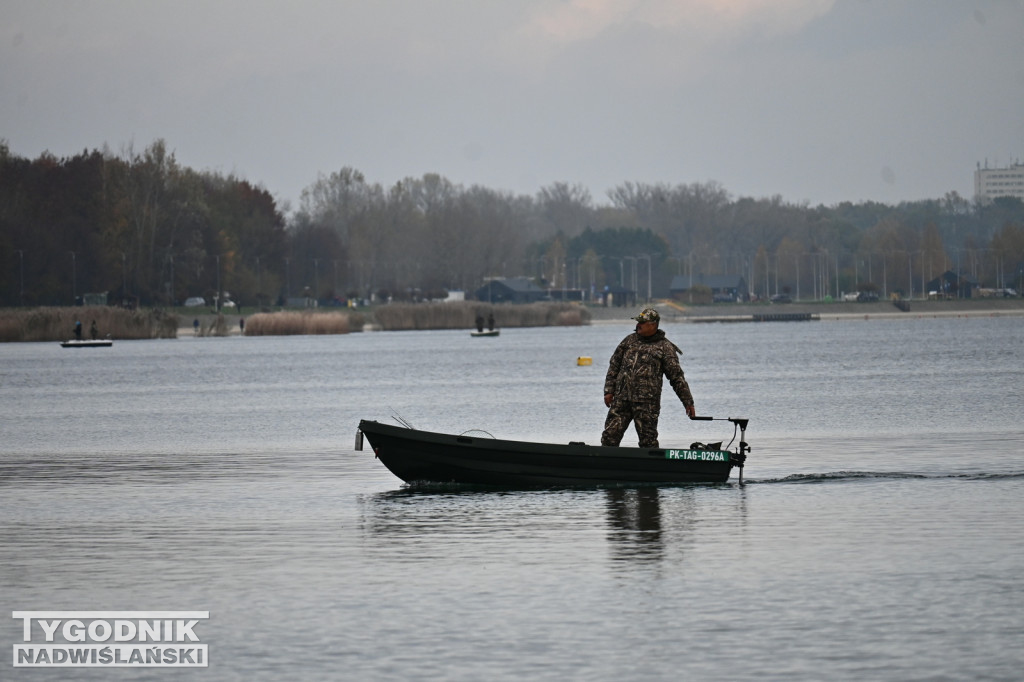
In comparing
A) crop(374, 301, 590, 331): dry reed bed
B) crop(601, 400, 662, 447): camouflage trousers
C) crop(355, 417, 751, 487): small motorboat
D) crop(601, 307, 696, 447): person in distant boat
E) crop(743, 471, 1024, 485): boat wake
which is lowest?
crop(743, 471, 1024, 485): boat wake

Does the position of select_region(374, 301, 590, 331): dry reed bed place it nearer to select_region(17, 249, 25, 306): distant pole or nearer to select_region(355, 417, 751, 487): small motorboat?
select_region(17, 249, 25, 306): distant pole

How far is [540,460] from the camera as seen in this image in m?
23.0

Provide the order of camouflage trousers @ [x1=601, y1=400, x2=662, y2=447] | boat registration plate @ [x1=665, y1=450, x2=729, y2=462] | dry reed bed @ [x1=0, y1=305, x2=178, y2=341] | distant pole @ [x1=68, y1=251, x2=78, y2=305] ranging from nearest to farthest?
camouflage trousers @ [x1=601, y1=400, x2=662, y2=447], boat registration plate @ [x1=665, y1=450, x2=729, y2=462], dry reed bed @ [x1=0, y1=305, x2=178, y2=341], distant pole @ [x1=68, y1=251, x2=78, y2=305]

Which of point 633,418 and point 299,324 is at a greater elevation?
point 299,324

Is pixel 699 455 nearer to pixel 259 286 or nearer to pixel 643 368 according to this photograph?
pixel 643 368

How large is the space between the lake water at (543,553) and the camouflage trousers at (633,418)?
0.86 m

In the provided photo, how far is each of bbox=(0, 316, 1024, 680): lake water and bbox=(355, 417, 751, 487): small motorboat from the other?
0.30 metres

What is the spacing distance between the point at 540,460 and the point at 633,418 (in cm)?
165

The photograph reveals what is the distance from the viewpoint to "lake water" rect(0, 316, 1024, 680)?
12.6 meters

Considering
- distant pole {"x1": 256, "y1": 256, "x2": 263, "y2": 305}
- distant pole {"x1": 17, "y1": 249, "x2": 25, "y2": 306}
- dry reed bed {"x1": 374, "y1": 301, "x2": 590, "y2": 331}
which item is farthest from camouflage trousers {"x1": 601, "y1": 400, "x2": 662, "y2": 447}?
distant pole {"x1": 256, "y1": 256, "x2": 263, "y2": 305}

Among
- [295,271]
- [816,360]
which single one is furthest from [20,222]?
[816,360]

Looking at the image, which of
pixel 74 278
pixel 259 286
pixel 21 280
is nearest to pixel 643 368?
pixel 21 280

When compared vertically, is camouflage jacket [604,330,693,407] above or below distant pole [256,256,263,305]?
below

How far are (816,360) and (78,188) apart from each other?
94705 millimetres
